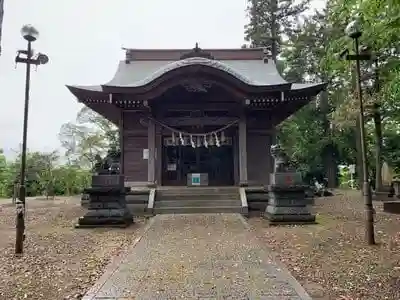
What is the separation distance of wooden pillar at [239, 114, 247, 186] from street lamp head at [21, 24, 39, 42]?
29.3 feet

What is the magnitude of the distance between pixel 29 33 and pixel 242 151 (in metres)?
9.10

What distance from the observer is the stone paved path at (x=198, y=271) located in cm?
432

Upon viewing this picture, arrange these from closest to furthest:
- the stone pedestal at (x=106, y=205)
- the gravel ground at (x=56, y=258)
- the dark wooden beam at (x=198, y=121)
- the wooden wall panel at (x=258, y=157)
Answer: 1. the gravel ground at (x=56, y=258)
2. the stone pedestal at (x=106, y=205)
3. the dark wooden beam at (x=198, y=121)
4. the wooden wall panel at (x=258, y=157)

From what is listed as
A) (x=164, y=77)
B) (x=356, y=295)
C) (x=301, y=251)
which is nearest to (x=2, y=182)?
(x=164, y=77)

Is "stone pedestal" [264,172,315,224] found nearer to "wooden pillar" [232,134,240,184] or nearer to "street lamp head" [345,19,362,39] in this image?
"street lamp head" [345,19,362,39]

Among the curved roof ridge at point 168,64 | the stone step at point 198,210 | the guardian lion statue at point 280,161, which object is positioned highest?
the curved roof ridge at point 168,64

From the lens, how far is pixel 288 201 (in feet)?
34.1

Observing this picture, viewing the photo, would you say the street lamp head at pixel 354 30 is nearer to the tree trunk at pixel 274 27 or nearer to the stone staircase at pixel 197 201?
the stone staircase at pixel 197 201

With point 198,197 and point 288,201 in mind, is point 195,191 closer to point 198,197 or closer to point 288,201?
point 198,197

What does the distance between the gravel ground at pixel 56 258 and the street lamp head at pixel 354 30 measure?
5728 mm

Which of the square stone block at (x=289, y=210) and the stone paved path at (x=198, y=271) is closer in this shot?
the stone paved path at (x=198, y=271)

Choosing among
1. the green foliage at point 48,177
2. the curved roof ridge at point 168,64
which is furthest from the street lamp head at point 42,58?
the green foliage at point 48,177

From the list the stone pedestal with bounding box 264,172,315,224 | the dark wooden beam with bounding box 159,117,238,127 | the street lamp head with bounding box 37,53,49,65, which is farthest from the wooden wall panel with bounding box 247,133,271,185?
the street lamp head with bounding box 37,53,49,65

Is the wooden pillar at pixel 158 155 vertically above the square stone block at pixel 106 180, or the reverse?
the wooden pillar at pixel 158 155
